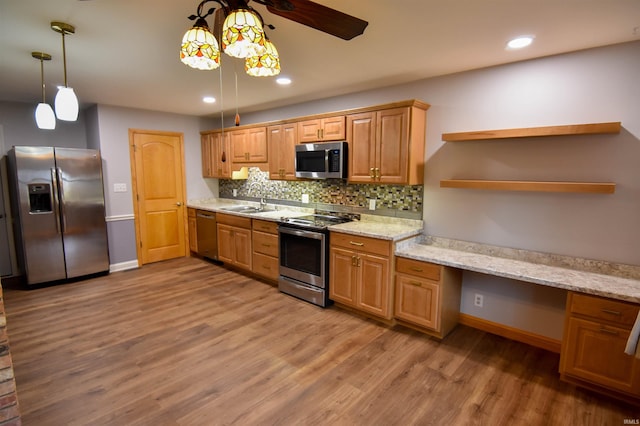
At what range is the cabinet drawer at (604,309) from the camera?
6.62 ft

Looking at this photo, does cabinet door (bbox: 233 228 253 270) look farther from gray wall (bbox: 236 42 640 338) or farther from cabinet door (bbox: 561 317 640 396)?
cabinet door (bbox: 561 317 640 396)

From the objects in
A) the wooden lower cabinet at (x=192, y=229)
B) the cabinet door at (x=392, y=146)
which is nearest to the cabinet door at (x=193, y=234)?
the wooden lower cabinet at (x=192, y=229)

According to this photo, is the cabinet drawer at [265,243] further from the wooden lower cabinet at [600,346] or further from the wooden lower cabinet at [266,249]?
the wooden lower cabinet at [600,346]

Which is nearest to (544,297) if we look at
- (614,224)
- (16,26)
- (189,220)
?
(614,224)

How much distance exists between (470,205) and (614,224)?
3.36 feet

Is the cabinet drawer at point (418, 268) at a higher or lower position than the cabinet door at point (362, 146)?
lower

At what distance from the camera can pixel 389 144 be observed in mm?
3229

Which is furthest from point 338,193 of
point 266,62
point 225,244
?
point 266,62

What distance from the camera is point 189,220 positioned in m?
5.52

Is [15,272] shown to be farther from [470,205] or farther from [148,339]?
[470,205]

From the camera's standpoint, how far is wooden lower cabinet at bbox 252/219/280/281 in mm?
4059

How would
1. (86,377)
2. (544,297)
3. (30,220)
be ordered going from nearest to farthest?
(86,377) < (544,297) < (30,220)

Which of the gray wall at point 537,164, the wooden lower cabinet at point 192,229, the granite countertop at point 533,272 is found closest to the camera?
the granite countertop at point 533,272

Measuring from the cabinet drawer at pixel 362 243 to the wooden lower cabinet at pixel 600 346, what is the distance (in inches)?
55.1
